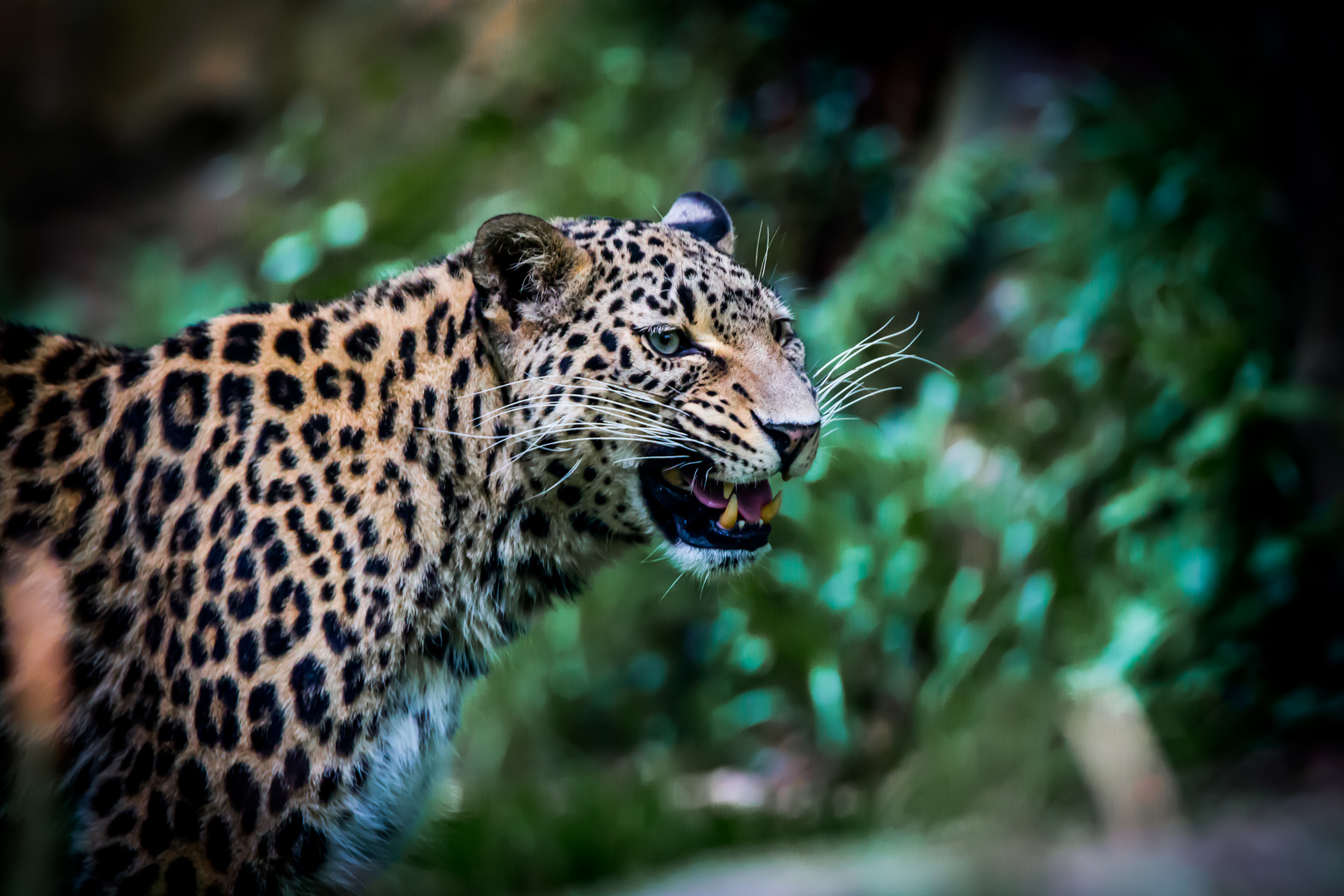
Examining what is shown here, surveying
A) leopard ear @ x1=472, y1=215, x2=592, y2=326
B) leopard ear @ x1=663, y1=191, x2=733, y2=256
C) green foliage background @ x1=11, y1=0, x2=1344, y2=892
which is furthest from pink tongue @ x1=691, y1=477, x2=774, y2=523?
green foliage background @ x1=11, y1=0, x2=1344, y2=892

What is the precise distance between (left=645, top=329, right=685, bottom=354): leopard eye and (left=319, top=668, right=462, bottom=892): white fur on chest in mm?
1129

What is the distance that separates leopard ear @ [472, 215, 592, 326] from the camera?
307 centimetres

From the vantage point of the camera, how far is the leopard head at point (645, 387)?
306 centimetres

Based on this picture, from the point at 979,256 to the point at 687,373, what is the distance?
16.6ft

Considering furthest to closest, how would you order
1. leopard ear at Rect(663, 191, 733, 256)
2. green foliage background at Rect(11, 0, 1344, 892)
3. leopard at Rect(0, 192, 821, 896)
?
green foliage background at Rect(11, 0, 1344, 892) → leopard ear at Rect(663, 191, 733, 256) → leopard at Rect(0, 192, 821, 896)

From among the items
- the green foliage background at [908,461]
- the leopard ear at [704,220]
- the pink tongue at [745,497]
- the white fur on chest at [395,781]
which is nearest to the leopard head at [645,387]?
the pink tongue at [745,497]

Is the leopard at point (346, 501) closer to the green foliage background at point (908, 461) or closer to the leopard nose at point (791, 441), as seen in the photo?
the leopard nose at point (791, 441)

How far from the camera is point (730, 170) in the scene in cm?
761

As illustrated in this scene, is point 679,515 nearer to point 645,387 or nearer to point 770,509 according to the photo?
point 770,509

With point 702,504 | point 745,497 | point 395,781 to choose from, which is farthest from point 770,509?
point 395,781

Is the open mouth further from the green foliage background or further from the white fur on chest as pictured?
the green foliage background

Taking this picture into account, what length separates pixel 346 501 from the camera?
10.3 ft

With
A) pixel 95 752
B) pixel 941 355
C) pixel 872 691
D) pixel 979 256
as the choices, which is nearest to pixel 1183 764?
pixel 872 691

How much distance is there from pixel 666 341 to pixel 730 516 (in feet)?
1.67
